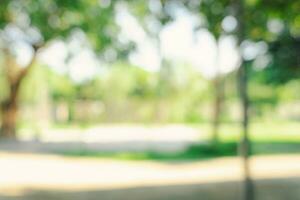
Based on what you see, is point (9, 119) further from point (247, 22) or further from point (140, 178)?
point (247, 22)

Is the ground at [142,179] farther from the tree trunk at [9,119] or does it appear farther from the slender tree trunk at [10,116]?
the tree trunk at [9,119]

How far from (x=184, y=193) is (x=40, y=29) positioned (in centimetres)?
1377

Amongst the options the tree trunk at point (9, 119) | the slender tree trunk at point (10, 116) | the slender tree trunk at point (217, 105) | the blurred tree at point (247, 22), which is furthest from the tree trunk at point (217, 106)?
the tree trunk at point (9, 119)

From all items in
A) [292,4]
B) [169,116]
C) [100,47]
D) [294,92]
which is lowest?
[292,4]

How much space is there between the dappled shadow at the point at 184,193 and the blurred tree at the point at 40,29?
843 cm

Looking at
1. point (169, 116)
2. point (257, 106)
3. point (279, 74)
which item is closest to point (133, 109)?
point (169, 116)

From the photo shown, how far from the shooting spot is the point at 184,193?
43.4ft

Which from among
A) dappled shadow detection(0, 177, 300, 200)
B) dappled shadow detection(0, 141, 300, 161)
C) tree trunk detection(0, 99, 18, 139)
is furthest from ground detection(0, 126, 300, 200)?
tree trunk detection(0, 99, 18, 139)

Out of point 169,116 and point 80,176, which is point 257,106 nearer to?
point 169,116

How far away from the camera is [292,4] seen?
12.8 metres

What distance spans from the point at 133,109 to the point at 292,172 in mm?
44206

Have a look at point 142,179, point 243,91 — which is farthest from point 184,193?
point 243,91

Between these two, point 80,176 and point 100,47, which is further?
point 100,47

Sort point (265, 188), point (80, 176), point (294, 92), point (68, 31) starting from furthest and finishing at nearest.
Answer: point (294, 92) → point (68, 31) → point (80, 176) → point (265, 188)
